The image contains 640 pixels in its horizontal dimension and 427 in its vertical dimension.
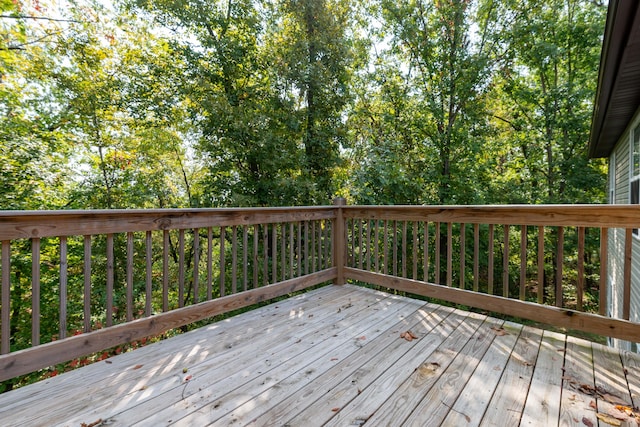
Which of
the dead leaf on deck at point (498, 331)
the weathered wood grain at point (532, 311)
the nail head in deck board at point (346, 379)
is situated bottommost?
the dead leaf on deck at point (498, 331)

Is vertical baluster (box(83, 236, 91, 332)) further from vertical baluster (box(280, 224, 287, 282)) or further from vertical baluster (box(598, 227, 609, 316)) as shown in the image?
vertical baluster (box(598, 227, 609, 316))

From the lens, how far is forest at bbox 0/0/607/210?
19.9 ft

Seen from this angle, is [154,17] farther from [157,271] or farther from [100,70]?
[157,271]

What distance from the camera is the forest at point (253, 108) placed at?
604 centimetres

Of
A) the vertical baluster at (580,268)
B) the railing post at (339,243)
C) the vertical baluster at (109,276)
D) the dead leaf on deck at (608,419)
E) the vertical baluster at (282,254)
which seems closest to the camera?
the dead leaf on deck at (608,419)

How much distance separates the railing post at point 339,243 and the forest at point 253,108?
6.90 ft

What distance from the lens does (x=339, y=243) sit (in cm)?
390

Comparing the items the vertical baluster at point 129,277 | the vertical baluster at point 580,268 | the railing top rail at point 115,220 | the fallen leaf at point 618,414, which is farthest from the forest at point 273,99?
the fallen leaf at point 618,414

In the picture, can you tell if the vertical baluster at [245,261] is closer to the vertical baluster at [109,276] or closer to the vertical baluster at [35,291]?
the vertical baluster at [109,276]

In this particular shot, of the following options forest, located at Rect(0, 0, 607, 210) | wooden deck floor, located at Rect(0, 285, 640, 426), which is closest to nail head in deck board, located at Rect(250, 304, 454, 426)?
wooden deck floor, located at Rect(0, 285, 640, 426)

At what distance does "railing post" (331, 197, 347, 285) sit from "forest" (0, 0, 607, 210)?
2.13 meters

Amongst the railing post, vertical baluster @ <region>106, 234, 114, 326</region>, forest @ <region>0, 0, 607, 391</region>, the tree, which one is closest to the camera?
vertical baluster @ <region>106, 234, 114, 326</region>

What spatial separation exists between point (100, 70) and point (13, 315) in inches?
213

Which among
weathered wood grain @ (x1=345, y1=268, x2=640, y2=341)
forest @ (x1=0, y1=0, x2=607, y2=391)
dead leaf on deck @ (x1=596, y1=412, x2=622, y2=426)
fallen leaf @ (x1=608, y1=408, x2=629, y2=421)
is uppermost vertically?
forest @ (x1=0, y1=0, x2=607, y2=391)
